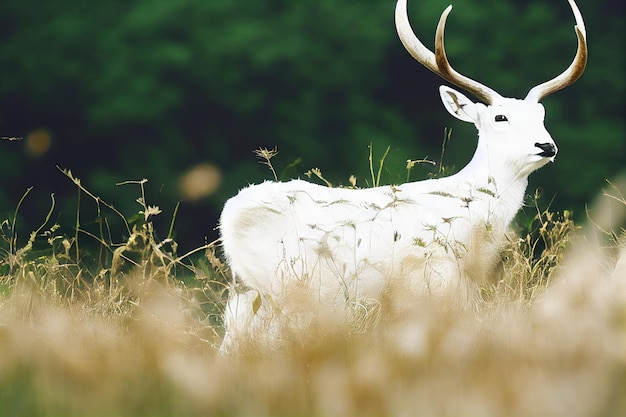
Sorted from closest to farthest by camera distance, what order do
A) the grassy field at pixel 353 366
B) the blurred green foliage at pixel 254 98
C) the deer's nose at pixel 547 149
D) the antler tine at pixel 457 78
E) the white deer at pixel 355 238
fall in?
the grassy field at pixel 353 366
the white deer at pixel 355 238
the deer's nose at pixel 547 149
the antler tine at pixel 457 78
the blurred green foliage at pixel 254 98

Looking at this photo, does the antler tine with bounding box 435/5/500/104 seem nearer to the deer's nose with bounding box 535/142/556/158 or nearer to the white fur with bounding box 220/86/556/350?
the deer's nose with bounding box 535/142/556/158

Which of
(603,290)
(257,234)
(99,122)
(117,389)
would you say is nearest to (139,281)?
(257,234)

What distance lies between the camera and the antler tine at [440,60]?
4812 mm

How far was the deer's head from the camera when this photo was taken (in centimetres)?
462

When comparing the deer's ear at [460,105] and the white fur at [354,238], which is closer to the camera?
the white fur at [354,238]

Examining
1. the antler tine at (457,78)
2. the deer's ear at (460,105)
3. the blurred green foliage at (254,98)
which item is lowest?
the blurred green foliage at (254,98)

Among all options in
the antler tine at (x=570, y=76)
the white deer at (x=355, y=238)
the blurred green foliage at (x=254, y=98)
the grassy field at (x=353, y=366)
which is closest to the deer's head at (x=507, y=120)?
the antler tine at (x=570, y=76)

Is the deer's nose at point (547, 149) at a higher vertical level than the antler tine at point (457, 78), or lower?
lower

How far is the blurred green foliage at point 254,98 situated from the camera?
1223cm

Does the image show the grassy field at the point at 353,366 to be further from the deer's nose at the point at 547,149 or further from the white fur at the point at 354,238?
the deer's nose at the point at 547,149

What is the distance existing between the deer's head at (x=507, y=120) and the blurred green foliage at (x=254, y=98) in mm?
6998

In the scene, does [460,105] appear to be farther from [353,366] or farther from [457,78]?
[353,366]

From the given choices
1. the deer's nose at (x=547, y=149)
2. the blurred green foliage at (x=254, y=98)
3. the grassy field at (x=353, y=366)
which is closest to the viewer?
the grassy field at (x=353, y=366)

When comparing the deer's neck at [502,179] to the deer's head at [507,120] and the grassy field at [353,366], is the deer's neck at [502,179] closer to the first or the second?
the deer's head at [507,120]
